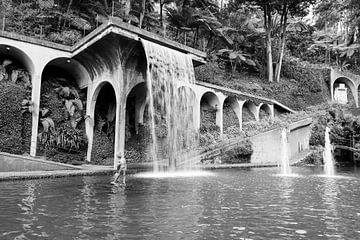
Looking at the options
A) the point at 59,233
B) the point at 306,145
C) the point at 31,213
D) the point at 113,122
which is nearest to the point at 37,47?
the point at 113,122

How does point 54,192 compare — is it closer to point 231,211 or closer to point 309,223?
point 231,211

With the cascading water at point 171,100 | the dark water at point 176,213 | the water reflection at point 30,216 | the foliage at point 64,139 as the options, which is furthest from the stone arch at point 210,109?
the water reflection at point 30,216

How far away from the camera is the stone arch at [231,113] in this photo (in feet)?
80.6

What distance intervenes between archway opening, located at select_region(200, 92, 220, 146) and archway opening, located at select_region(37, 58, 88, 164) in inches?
323

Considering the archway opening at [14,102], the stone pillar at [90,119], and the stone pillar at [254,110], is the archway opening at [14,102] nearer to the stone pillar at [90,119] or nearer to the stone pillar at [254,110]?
the stone pillar at [90,119]

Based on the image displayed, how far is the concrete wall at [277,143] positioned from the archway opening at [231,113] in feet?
12.2

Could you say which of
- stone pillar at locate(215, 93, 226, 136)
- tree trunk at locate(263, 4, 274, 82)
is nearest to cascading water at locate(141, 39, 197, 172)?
stone pillar at locate(215, 93, 226, 136)

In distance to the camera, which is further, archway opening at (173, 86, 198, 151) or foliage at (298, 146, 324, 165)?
foliage at (298, 146, 324, 165)

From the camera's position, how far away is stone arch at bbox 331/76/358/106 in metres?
34.0

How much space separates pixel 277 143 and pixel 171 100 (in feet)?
26.8

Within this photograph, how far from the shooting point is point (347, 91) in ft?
116

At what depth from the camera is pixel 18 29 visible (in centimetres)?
1970

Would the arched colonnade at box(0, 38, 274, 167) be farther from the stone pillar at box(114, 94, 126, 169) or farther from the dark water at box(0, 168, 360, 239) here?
the dark water at box(0, 168, 360, 239)

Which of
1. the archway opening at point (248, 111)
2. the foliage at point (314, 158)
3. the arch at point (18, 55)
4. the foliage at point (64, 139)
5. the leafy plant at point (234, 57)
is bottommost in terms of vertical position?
the foliage at point (314, 158)
